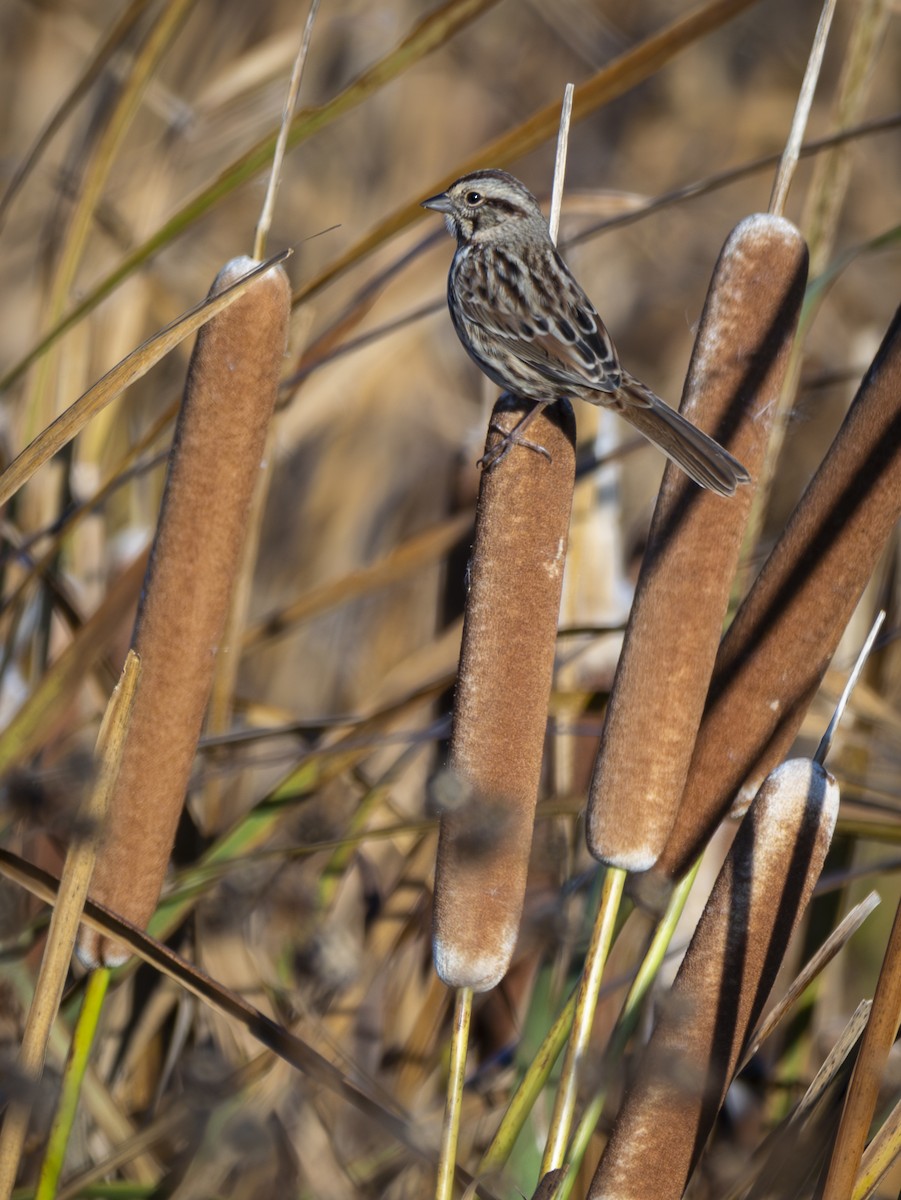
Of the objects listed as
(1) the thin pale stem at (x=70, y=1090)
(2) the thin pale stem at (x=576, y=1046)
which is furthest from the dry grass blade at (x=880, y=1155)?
(1) the thin pale stem at (x=70, y=1090)

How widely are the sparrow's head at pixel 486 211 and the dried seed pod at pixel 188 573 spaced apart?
1.06 meters

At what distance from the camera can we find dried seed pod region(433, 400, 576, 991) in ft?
3.97

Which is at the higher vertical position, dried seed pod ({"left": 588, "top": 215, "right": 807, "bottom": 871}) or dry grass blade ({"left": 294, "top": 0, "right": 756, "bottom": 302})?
dry grass blade ({"left": 294, "top": 0, "right": 756, "bottom": 302})

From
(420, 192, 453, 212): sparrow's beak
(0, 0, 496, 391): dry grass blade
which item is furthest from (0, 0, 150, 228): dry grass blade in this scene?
(420, 192, 453, 212): sparrow's beak

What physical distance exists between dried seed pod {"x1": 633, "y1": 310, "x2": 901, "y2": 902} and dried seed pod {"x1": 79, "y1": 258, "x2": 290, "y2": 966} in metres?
0.52

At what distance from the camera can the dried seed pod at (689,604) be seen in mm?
1260

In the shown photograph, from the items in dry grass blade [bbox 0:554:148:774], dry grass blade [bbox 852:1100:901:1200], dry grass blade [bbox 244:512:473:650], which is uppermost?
dry grass blade [bbox 244:512:473:650]

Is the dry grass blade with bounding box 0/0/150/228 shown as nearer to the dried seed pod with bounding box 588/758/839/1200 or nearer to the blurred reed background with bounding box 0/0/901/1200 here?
the blurred reed background with bounding box 0/0/901/1200

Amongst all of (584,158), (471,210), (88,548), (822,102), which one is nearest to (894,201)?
(822,102)

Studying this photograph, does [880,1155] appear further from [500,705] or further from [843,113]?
[843,113]

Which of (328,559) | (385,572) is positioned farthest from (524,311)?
(328,559)

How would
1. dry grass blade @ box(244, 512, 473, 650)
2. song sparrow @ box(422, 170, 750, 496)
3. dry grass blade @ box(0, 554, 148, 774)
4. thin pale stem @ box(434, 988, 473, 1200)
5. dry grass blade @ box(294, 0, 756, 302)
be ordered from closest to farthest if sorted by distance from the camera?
thin pale stem @ box(434, 988, 473, 1200) < dry grass blade @ box(294, 0, 756, 302) < dry grass blade @ box(0, 554, 148, 774) < song sparrow @ box(422, 170, 750, 496) < dry grass blade @ box(244, 512, 473, 650)

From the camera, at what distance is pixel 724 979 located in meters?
1.19

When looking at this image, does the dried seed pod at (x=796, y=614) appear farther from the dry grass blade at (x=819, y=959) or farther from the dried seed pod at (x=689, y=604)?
the dry grass blade at (x=819, y=959)
